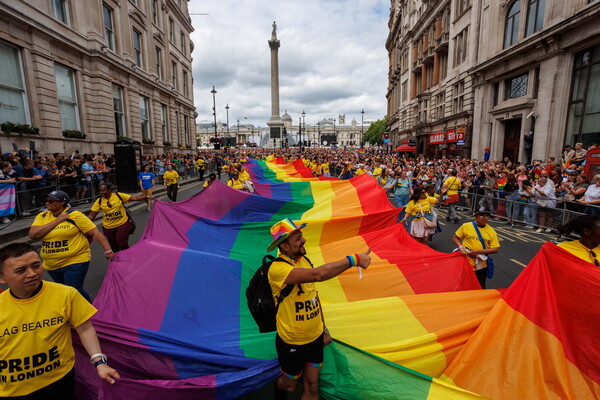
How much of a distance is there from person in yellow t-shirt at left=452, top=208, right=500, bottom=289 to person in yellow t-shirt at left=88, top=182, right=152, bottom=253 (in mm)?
5883

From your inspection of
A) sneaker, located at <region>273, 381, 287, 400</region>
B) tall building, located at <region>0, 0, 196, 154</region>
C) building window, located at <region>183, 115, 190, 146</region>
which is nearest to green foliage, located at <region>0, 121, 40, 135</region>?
tall building, located at <region>0, 0, 196, 154</region>

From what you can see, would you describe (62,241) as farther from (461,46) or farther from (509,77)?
(461,46)

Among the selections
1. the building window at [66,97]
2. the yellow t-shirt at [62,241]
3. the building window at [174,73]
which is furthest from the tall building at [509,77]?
the building window at [174,73]

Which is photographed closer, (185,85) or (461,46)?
(461,46)

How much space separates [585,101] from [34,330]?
2065 centimetres

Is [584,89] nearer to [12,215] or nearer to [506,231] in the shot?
[506,231]

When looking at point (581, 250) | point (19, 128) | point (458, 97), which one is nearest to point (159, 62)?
point (19, 128)

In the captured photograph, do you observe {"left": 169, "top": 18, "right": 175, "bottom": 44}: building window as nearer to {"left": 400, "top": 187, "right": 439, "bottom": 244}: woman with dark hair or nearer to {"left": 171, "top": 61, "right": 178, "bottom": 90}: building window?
{"left": 171, "top": 61, "right": 178, "bottom": 90}: building window

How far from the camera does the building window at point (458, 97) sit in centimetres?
2656

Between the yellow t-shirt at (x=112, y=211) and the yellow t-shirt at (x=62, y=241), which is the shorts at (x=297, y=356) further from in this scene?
the yellow t-shirt at (x=112, y=211)

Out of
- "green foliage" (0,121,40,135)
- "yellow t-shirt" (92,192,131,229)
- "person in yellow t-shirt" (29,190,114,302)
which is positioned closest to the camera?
"person in yellow t-shirt" (29,190,114,302)

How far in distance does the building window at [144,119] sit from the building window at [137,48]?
2.77 metres

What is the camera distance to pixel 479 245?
15.5 feet

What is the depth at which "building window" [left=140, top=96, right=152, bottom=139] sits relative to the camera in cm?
2694
